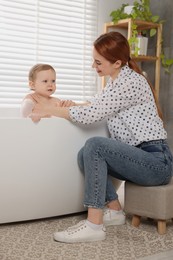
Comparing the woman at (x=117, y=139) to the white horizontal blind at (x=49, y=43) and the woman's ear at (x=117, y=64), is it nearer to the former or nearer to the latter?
the woman's ear at (x=117, y=64)

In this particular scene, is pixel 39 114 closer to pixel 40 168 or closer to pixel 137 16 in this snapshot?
pixel 40 168

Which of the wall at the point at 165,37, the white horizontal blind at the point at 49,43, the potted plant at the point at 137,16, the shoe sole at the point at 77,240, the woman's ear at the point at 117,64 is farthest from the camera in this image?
the wall at the point at 165,37

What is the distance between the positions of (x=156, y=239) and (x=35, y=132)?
791 mm

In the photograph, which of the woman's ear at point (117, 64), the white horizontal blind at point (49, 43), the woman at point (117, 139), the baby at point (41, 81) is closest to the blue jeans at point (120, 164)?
the woman at point (117, 139)

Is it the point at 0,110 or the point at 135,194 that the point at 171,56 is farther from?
the point at 135,194

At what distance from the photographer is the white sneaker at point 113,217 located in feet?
7.60

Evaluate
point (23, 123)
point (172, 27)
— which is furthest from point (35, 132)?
point (172, 27)

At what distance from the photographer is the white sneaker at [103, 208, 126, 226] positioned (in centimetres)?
232

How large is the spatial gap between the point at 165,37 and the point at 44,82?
1750mm

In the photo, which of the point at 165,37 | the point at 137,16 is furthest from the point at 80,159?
the point at 165,37

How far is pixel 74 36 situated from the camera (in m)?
4.07

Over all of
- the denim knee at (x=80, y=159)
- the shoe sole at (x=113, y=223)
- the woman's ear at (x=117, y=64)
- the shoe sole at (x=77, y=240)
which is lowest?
the shoe sole at (x=113, y=223)

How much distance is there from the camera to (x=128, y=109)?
2.25m

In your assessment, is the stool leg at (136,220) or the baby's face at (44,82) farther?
the baby's face at (44,82)
